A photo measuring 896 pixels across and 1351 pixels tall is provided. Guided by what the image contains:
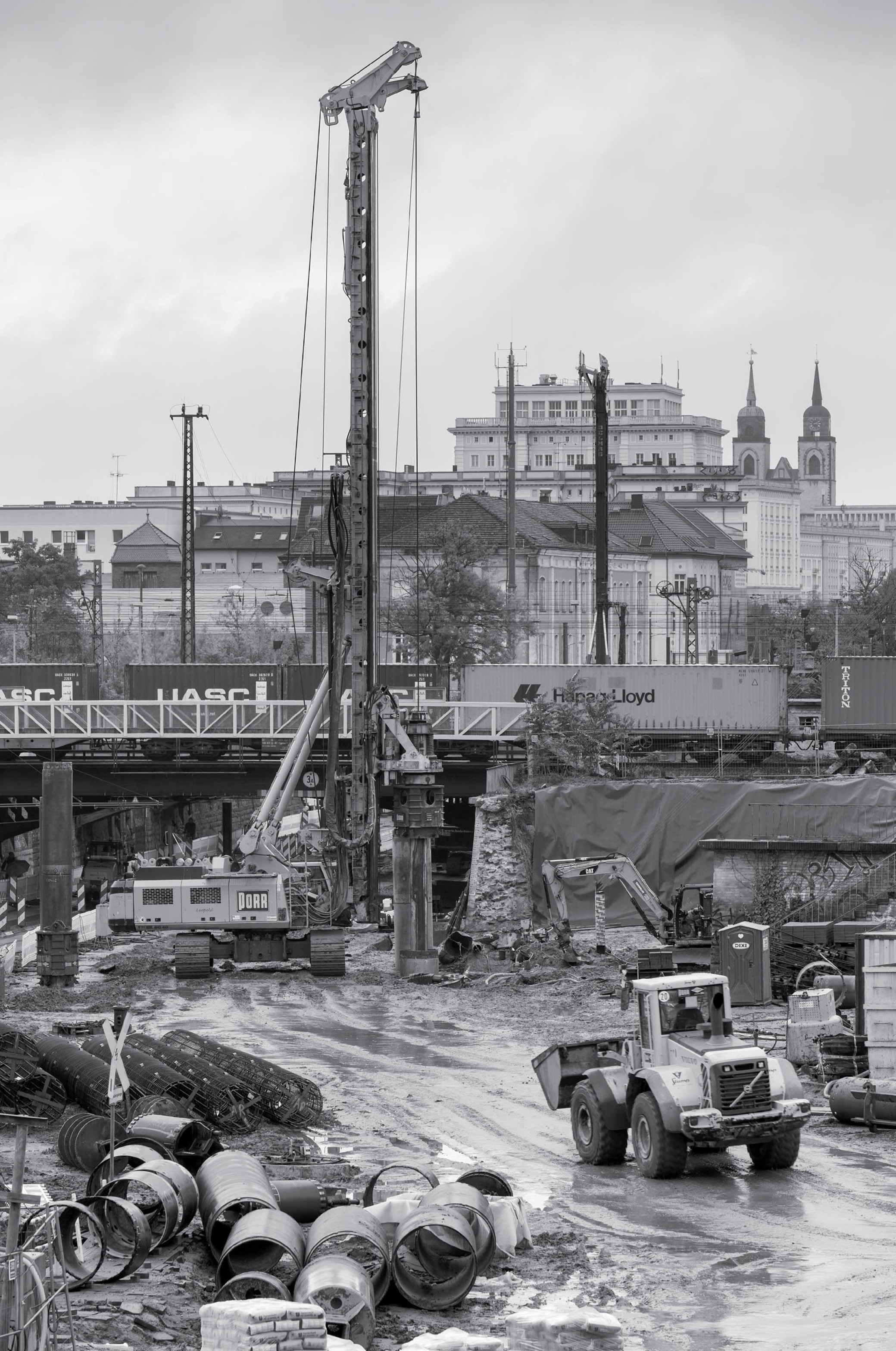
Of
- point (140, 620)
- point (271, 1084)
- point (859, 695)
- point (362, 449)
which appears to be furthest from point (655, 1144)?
point (140, 620)

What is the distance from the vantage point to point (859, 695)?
2072 inches

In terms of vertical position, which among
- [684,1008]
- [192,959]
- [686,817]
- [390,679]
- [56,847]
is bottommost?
[192,959]

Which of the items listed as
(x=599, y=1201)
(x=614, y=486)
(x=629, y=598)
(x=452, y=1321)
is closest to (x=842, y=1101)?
(x=599, y=1201)

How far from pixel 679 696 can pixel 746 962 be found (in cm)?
2810

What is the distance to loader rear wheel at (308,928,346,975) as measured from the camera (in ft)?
112

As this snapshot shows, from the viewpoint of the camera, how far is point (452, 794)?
50719 mm

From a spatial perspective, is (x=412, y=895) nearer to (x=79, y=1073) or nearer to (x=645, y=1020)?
(x=79, y=1073)

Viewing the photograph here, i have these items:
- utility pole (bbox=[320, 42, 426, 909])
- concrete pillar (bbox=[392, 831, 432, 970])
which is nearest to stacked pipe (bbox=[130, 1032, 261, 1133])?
concrete pillar (bbox=[392, 831, 432, 970])

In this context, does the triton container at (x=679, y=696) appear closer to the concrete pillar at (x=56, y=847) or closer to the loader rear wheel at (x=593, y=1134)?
the concrete pillar at (x=56, y=847)

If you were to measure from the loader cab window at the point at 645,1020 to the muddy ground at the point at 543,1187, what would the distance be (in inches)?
52.6

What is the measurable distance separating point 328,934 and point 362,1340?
856 inches

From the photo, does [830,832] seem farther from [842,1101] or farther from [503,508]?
[503,508]

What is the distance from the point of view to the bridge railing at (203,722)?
166ft

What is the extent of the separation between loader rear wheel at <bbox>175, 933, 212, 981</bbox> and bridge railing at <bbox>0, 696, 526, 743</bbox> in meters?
14.7
